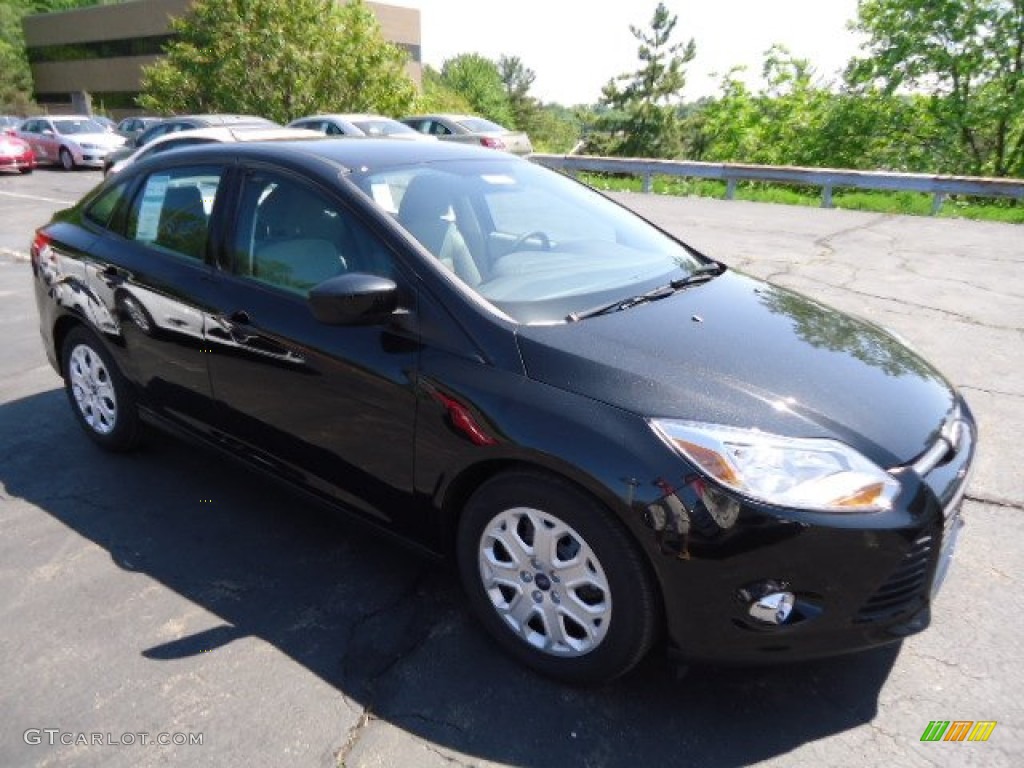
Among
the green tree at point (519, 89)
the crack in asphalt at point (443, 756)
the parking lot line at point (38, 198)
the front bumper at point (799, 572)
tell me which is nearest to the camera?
the front bumper at point (799, 572)

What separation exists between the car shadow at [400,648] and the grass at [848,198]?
11.7 metres

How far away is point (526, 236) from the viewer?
3199 mm

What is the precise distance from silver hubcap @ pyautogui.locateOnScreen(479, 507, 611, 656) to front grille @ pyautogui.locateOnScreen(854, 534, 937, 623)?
2.40 feet

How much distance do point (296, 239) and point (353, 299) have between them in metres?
0.74

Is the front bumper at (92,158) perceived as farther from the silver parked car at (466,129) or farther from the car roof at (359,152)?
the car roof at (359,152)

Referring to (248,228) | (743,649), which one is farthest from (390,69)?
(743,649)

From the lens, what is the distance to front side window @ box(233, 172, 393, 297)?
2807 mm

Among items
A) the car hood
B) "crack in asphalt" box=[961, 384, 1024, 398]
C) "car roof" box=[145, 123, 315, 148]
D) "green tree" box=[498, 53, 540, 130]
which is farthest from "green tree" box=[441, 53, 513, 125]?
the car hood

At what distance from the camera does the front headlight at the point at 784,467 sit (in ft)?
6.79

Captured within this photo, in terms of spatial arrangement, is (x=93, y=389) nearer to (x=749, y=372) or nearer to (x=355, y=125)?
(x=749, y=372)

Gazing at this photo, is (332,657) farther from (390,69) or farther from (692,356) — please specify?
(390,69)

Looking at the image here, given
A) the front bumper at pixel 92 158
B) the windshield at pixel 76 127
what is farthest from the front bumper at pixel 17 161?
the windshield at pixel 76 127

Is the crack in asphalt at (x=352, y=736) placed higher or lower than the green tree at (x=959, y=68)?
lower

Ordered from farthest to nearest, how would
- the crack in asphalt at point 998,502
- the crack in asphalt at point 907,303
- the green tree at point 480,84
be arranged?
the green tree at point 480,84 → the crack in asphalt at point 907,303 → the crack in asphalt at point 998,502
